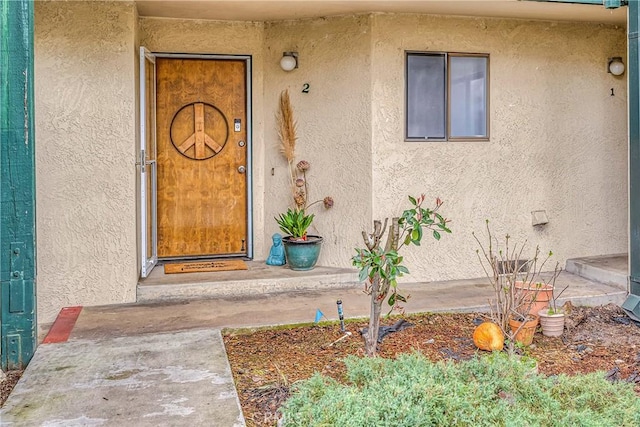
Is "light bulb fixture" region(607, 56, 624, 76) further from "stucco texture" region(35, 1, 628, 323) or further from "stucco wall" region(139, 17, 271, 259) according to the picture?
"stucco wall" region(139, 17, 271, 259)

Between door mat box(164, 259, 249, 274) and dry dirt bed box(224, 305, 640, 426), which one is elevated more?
door mat box(164, 259, 249, 274)

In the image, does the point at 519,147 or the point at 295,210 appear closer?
the point at 295,210

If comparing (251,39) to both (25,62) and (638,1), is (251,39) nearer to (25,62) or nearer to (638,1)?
(25,62)

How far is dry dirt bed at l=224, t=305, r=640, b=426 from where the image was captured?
3.33 metres

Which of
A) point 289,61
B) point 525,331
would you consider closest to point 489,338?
point 525,331

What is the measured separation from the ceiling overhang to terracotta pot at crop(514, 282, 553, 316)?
2.78m

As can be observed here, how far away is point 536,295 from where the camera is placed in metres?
4.18

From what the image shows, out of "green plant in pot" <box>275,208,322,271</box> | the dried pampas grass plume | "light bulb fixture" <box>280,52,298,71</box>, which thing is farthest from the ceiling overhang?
"green plant in pot" <box>275,208,322,271</box>

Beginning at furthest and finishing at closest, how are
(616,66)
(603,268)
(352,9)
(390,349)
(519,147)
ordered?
(616,66)
(519,147)
(603,268)
(352,9)
(390,349)

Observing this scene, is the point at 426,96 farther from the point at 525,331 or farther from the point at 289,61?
the point at 525,331

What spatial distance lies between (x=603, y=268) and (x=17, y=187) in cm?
545

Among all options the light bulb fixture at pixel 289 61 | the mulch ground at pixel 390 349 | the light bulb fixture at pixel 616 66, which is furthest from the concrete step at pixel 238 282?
the light bulb fixture at pixel 616 66

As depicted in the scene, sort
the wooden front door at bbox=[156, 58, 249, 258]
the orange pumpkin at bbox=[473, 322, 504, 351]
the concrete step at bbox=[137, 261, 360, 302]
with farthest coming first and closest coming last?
the wooden front door at bbox=[156, 58, 249, 258], the concrete step at bbox=[137, 261, 360, 302], the orange pumpkin at bbox=[473, 322, 504, 351]

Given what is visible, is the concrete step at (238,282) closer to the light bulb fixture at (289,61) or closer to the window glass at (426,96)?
the window glass at (426,96)
